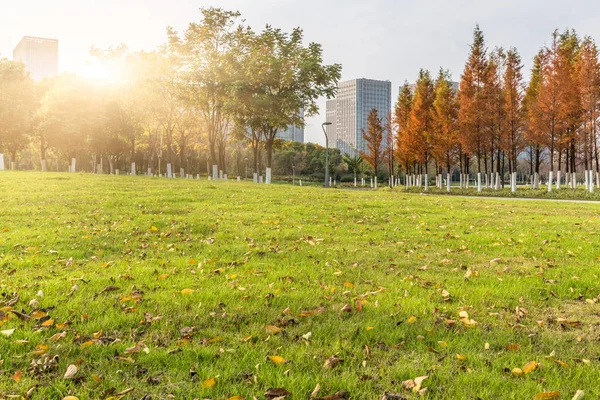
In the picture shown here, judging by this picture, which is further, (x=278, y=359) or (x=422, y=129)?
(x=422, y=129)

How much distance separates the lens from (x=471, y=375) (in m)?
2.98

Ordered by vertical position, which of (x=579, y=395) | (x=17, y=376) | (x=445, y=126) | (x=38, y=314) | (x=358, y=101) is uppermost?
(x=358, y=101)

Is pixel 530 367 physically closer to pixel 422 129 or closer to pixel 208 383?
pixel 208 383

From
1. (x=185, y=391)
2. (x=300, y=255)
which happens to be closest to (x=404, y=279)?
(x=300, y=255)

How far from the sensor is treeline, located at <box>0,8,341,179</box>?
32.2 m

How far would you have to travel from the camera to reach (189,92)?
34.5 meters

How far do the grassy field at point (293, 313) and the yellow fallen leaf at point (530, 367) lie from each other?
0.5 inches

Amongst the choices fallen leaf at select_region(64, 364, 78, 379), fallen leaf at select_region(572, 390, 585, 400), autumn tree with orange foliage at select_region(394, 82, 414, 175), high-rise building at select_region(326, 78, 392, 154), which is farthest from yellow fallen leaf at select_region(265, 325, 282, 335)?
high-rise building at select_region(326, 78, 392, 154)

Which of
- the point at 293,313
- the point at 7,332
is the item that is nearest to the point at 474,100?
the point at 293,313

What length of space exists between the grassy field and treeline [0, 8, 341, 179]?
25.2 meters

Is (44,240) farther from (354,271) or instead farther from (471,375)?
(471,375)

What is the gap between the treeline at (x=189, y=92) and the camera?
1270 inches

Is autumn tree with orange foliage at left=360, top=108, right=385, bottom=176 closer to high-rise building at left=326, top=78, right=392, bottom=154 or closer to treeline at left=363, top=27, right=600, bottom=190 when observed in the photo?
treeline at left=363, top=27, right=600, bottom=190

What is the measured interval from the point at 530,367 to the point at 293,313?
211 centimetres
